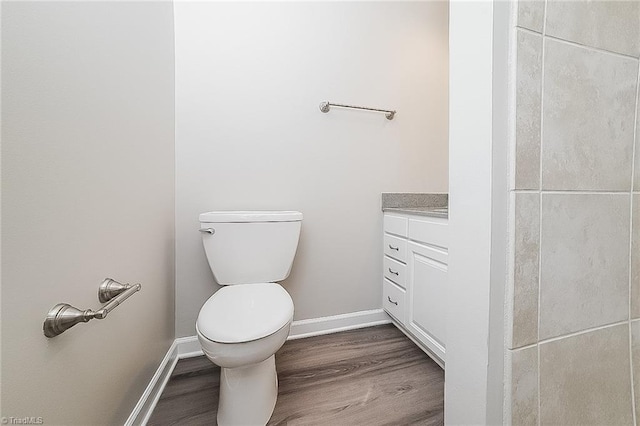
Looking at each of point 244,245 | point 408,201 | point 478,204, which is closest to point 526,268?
point 478,204

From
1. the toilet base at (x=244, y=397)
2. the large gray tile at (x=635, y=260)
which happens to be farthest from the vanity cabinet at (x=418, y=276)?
the toilet base at (x=244, y=397)

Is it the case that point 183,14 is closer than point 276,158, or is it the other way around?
point 183,14

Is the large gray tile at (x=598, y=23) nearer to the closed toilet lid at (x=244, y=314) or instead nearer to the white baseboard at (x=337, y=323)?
the closed toilet lid at (x=244, y=314)

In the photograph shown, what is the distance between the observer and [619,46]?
0.53 meters

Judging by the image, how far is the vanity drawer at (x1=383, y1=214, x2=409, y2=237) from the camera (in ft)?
4.59

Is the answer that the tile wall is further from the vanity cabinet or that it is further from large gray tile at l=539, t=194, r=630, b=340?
the vanity cabinet

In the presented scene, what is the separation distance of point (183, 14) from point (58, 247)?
131 cm

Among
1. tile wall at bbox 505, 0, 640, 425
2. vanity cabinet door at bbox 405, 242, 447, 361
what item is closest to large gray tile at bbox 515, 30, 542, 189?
tile wall at bbox 505, 0, 640, 425

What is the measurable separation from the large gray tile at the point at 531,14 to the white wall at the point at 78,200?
953 millimetres

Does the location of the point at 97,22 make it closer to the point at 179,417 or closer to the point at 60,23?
the point at 60,23

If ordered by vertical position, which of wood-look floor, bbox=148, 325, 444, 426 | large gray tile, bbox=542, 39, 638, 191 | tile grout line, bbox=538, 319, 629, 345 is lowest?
wood-look floor, bbox=148, 325, 444, 426

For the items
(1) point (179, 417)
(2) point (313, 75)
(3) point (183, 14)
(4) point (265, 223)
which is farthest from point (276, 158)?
Answer: (1) point (179, 417)

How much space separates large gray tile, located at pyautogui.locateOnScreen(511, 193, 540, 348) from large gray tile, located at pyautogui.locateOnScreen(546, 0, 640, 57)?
33 centimetres

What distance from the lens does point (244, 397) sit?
896 mm
